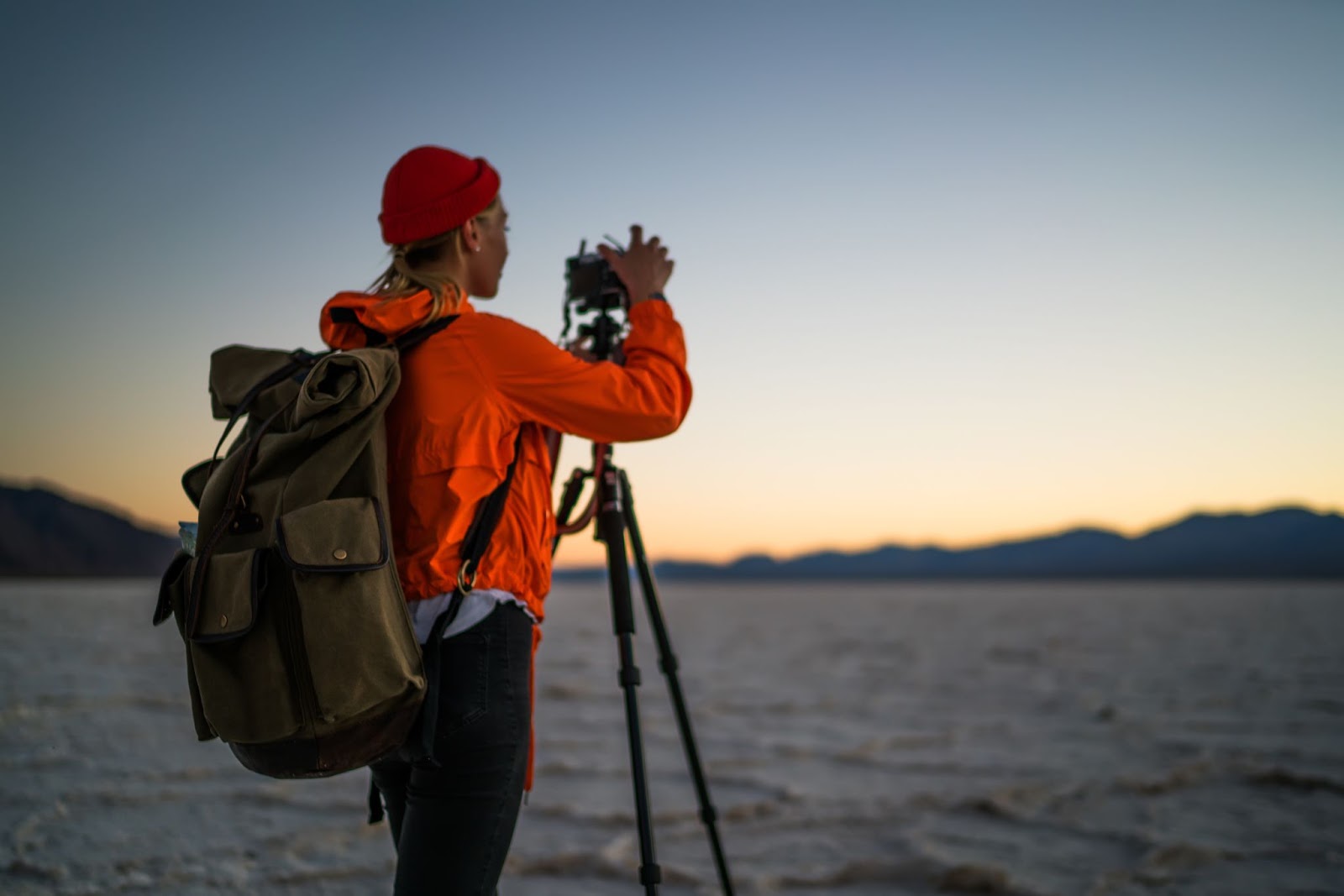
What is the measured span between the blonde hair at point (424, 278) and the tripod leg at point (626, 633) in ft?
2.33

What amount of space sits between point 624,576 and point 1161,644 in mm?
15983

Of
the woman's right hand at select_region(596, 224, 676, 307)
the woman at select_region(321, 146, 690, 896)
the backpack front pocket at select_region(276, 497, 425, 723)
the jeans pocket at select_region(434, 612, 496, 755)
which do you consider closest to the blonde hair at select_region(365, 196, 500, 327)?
the woman at select_region(321, 146, 690, 896)

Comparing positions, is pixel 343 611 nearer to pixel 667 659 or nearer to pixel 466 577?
pixel 466 577

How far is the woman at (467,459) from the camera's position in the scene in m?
1.35

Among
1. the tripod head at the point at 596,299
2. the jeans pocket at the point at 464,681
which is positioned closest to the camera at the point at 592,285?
the tripod head at the point at 596,299

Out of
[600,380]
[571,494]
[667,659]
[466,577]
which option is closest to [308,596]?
[466,577]

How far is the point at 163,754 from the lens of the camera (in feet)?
17.3

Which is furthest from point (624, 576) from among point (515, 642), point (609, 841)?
point (609, 841)

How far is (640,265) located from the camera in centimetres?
176

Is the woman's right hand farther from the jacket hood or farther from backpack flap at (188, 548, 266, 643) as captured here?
backpack flap at (188, 548, 266, 643)

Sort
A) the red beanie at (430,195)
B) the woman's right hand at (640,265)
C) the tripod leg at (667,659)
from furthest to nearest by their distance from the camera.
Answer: the tripod leg at (667,659)
the woman's right hand at (640,265)
the red beanie at (430,195)

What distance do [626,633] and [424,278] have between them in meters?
0.89

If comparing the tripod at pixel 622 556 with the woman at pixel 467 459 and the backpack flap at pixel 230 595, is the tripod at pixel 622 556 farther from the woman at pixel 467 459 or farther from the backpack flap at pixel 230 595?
the backpack flap at pixel 230 595

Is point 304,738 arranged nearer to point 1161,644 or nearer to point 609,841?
point 609,841
